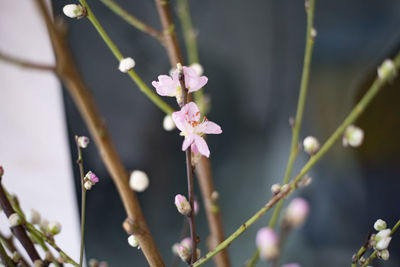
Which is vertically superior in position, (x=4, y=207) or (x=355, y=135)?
(x=4, y=207)

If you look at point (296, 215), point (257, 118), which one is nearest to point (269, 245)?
point (296, 215)

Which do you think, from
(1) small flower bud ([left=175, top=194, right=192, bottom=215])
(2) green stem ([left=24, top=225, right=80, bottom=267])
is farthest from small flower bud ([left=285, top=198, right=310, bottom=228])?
(2) green stem ([left=24, top=225, right=80, bottom=267])

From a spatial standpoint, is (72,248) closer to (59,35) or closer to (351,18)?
(59,35)

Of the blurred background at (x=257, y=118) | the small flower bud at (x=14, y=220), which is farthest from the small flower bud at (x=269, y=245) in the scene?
the blurred background at (x=257, y=118)

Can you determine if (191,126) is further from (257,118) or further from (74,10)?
(257,118)

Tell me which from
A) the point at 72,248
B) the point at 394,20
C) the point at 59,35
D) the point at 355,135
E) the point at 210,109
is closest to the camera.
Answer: the point at 355,135

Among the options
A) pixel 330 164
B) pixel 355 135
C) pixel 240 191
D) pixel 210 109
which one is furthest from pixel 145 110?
pixel 355 135
